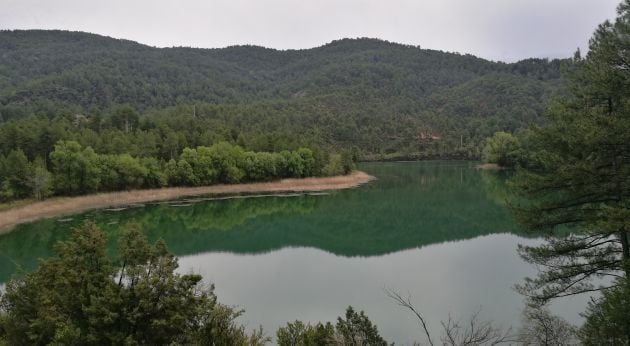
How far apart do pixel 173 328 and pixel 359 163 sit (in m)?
95.5

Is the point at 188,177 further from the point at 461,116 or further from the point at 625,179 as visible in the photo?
the point at 461,116

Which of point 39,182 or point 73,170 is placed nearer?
A: point 39,182

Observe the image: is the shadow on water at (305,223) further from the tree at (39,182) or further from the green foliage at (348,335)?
the green foliage at (348,335)

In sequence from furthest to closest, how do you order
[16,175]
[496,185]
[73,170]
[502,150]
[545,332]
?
[502,150] < [496,185] < [73,170] < [16,175] < [545,332]

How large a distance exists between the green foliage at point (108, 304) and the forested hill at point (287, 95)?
60.4 m

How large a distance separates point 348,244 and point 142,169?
1096 inches

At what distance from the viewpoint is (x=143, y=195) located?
50406 millimetres

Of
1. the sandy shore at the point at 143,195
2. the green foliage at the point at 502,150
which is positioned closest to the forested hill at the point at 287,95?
the sandy shore at the point at 143,195

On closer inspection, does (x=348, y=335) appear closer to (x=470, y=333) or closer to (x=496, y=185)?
(x=470, y=333)

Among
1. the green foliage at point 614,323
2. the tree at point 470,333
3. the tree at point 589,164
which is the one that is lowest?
the tree at point 470,333

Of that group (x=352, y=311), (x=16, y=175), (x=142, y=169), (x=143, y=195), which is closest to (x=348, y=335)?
(x=352, y=311)

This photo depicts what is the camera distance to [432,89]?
185875 mm

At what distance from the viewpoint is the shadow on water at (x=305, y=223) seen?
103 feet

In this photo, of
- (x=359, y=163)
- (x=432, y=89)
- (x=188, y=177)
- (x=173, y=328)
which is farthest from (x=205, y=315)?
(x=432, y=89)
